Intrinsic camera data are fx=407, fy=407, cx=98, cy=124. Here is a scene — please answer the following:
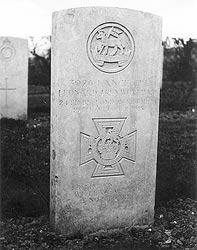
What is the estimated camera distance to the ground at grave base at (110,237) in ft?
12.1

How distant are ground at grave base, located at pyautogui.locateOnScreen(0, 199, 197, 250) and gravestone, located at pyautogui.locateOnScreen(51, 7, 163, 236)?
0.10 metres

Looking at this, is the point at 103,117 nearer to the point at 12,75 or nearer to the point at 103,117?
the point at 103,117

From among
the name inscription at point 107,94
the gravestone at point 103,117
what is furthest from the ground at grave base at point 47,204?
the name inscription at point 107,94

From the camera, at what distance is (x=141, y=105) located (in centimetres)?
398

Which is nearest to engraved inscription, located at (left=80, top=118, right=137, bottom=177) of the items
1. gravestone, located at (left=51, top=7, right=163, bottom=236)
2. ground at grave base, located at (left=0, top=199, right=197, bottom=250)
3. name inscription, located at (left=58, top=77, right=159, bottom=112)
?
gravestone, located at (left=51, top=7, right=163, bottom=236)

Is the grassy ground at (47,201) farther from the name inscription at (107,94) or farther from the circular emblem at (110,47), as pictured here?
the circular emblem at (110,47)

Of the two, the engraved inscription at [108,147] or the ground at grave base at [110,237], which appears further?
the engraved inscription at [108,147]

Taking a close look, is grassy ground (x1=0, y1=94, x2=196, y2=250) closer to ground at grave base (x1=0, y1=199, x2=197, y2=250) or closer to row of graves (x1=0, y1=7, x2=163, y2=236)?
ground at grave base (x1=0, y1=199, x2=197, y2=250)

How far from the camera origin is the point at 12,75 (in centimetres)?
941

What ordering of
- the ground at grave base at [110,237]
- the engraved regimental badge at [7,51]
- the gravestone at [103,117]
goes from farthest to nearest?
the engraved regimental badge at [7,51] < the ground at grave base at [110,237] < the gravestone at [103,117]

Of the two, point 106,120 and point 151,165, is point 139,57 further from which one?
point 151,165

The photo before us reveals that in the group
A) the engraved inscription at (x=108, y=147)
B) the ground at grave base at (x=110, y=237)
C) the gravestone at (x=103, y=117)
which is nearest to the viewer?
the gravestone at (x=103, y=117)

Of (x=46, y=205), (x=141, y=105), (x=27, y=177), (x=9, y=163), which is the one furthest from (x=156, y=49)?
(x=9, y=163)

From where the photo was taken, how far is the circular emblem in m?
3.65
